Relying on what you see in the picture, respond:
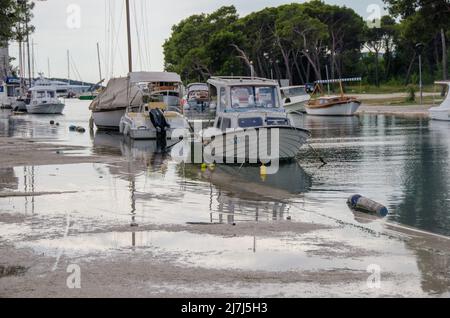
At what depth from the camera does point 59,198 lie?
53.4ft

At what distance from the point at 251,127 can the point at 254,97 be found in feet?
7.63

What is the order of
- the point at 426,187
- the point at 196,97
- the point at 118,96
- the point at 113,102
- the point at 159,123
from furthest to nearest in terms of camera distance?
the point at 196,97, the point at 113,102, the point at 118,96, the point at 159,123, the point at 426,187

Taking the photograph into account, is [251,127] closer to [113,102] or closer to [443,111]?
[113,102]

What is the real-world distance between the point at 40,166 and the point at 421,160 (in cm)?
1126

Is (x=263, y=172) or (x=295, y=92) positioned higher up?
(x=295, y=92)

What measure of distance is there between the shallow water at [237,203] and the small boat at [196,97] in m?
45.7

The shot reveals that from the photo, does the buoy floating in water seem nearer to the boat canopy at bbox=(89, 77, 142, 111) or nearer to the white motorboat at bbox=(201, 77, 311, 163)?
the white motorboat at bbox=(201, 77, 311, 163)

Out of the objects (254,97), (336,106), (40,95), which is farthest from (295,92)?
(254,97)

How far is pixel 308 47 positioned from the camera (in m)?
88.6

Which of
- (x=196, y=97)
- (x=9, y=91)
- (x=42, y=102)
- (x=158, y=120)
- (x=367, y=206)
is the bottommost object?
(x=367, y=206)

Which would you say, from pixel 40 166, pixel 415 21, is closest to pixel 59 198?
pixel 40 166

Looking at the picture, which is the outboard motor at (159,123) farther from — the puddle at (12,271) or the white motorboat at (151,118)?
the puddle at (12,271)
